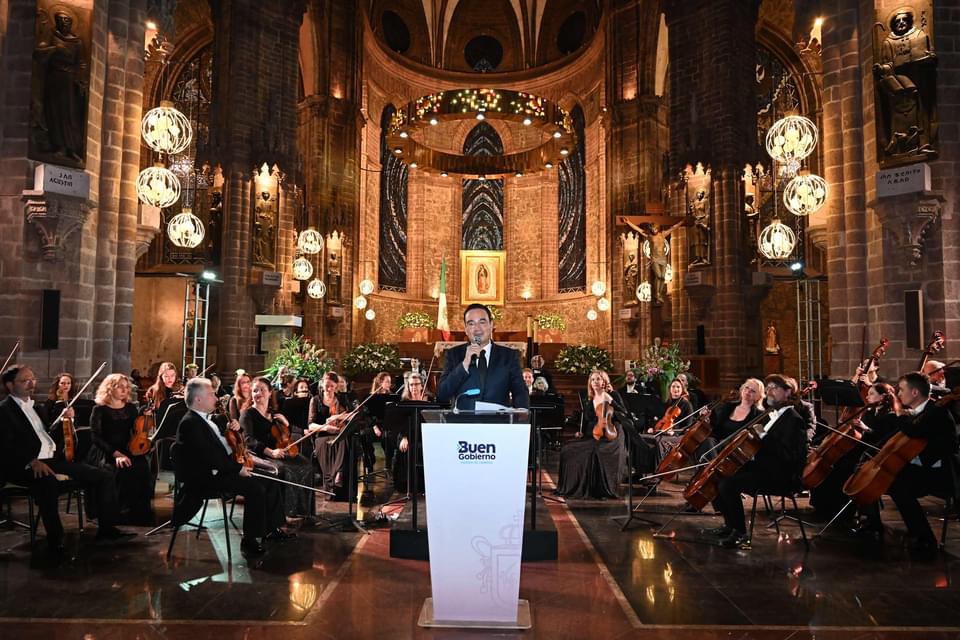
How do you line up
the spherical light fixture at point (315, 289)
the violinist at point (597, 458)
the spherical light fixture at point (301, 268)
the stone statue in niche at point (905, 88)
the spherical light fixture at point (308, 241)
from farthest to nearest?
the spherical light fixture at point (315, 289)
the spherical light fixture at point (301, 268)
the spherical light fixture at point (308, 241)
the stone statue in niche at point (905, 88)
the violinist at point (597, 458)

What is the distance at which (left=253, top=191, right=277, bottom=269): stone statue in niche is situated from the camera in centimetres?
1625

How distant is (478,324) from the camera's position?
3.90 meters

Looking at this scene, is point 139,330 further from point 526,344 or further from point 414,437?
point 414,437

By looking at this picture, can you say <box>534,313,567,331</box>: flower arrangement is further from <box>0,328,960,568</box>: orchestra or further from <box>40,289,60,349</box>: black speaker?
<box>40,289,60,349</box>: black speaker

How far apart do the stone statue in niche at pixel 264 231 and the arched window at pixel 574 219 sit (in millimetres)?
12496

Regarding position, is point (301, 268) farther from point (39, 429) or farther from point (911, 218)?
point (911, 218)

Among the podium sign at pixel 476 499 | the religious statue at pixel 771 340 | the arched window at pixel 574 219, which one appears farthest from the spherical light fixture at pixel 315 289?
the podium sign at pixel 476 499

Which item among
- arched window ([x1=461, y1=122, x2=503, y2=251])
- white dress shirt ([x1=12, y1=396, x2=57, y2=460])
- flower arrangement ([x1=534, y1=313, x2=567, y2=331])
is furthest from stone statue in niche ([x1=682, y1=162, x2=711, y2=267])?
arched window ([x1=461, y1=122, x2=503, y2=251])

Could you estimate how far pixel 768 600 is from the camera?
160 inches

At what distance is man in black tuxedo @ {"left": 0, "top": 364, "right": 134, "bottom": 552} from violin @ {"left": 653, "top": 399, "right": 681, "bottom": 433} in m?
5.88

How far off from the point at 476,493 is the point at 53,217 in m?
7.26

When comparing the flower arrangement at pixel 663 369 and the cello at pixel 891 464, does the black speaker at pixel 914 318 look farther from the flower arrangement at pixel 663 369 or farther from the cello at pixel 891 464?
the flower arrangement at pixel 663 369

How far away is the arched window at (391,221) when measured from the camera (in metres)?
26.8

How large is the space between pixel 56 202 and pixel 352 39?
16665 millimetres
